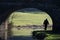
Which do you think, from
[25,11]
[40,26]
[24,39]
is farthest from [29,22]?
[24,39]

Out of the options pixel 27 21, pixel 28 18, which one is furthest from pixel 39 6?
pixel 28 18

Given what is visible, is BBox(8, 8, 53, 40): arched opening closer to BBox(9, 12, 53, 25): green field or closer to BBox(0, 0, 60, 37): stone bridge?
BBox(9, 12, 53, 25): green field

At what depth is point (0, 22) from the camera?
26906mm

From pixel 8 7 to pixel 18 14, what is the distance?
23.3 m

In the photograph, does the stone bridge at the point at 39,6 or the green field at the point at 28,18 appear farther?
the green field at the point at 28,18

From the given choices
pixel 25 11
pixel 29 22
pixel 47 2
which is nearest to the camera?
pixel 47 2

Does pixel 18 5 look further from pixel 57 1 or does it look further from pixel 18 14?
pixel 18 14

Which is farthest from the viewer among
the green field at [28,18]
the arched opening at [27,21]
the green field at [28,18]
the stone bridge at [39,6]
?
the green field at [28,18]

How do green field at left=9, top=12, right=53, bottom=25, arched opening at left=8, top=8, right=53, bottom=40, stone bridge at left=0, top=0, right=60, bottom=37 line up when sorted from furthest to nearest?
green field at left=9, top=12, right=53, bottom=25
arched opening at left=8, top=8, right=53, bottom=40
stone bridge at left=0, top=0, right=60, bottom=37

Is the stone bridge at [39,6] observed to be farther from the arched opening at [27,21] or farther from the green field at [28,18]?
the green field at [28,18]

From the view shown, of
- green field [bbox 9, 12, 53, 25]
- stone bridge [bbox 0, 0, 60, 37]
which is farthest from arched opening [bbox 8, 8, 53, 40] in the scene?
stone bridge [bbox 0, 0, 60, 37]

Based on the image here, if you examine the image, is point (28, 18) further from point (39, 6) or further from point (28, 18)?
point (39, 6)

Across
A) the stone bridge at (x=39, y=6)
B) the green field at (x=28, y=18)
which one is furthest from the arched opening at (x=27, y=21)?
the stone bridge at (x=39, y=6)

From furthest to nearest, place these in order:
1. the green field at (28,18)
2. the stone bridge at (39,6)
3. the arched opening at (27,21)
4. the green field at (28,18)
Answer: the green field at (28,18) → the green field at (28,18) → the arched opening at (27,21) → the stone bridge at (39,6)
